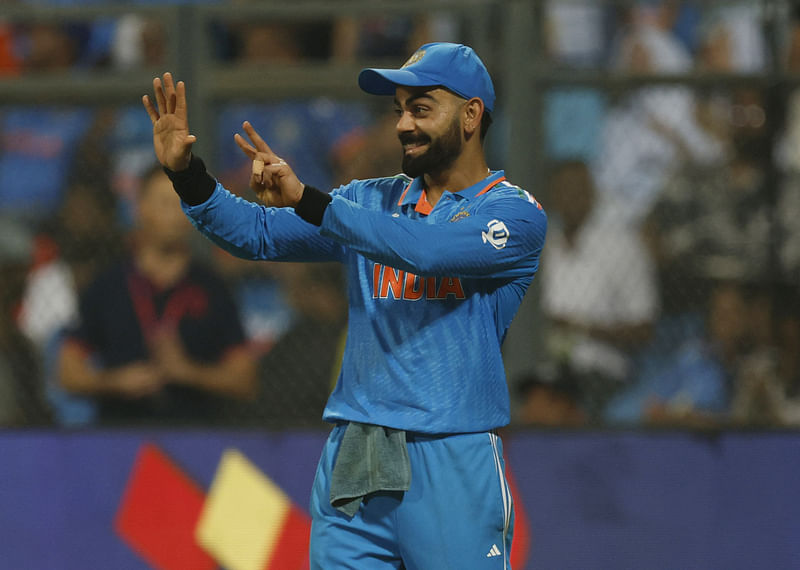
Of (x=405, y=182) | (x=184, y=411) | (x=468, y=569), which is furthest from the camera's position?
(x=184, y=411)

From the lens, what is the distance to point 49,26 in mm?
5445

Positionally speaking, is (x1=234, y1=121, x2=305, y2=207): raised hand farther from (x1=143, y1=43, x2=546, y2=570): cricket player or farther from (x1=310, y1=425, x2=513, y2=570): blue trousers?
(x1=310, y1=425, x2=513, y2=570): blue trousers

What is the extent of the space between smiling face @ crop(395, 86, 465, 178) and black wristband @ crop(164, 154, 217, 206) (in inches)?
21.3

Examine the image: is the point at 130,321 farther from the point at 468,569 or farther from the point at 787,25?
the point at 787,25

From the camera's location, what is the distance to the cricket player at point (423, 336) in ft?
10.0

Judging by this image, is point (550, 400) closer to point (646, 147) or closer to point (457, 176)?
point (646, 147)

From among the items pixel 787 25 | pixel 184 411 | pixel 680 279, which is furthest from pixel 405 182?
pixel 787 25

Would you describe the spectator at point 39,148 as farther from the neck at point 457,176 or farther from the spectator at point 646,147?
the neck at point 457,176

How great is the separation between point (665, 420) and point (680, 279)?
69 cm

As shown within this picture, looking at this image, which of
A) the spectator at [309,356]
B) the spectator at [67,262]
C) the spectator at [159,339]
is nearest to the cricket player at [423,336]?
the spectator at [159,339]

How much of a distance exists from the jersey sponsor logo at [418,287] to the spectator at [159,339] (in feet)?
6.61

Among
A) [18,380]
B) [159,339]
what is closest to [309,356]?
[159,339]

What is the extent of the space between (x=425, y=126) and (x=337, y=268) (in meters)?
2.28

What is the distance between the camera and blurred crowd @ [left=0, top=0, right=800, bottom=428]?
16.8 feet
